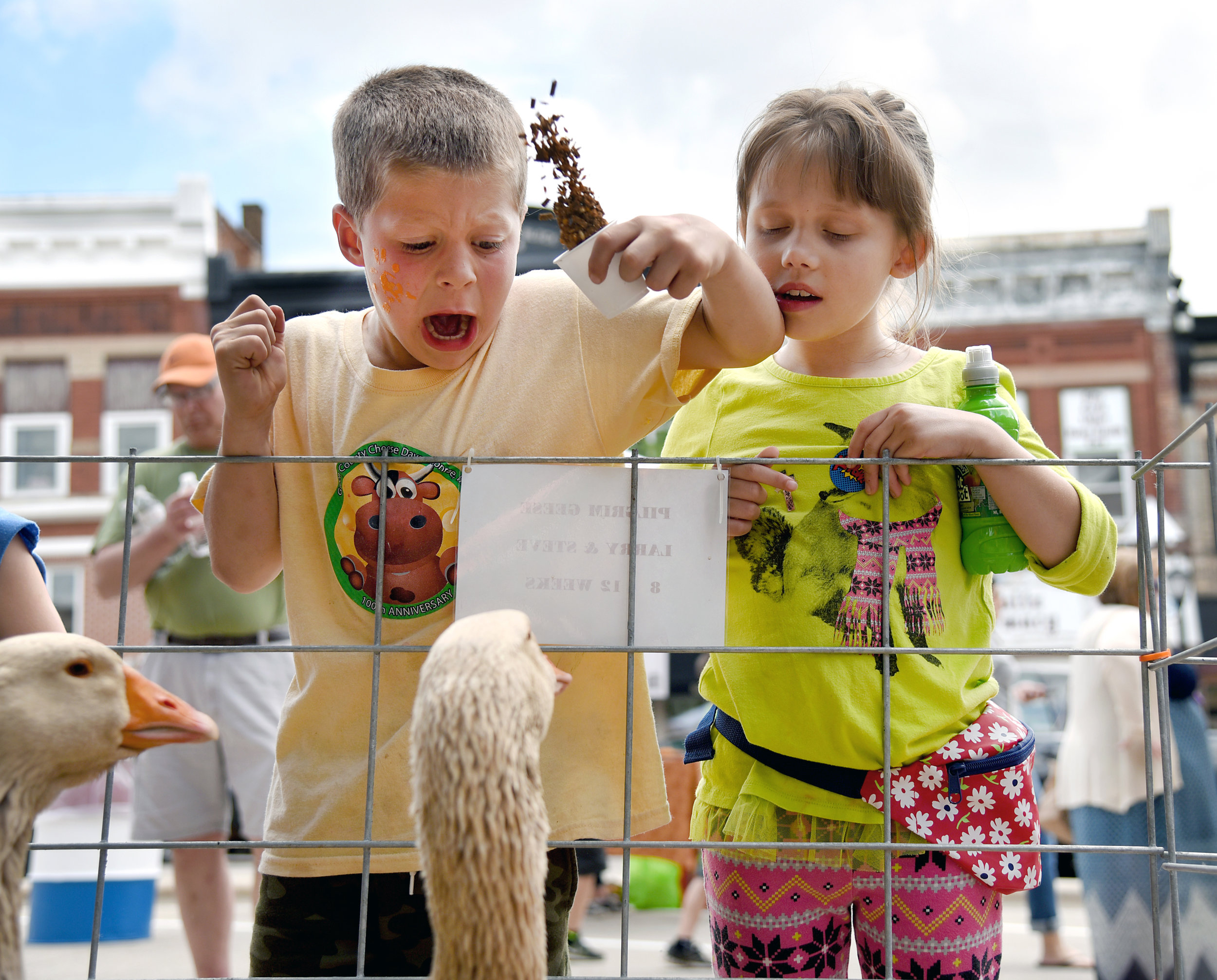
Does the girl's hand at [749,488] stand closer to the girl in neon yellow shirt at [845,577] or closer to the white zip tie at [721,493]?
the girl in neon yellow shirt at [845,577]

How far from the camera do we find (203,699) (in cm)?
311

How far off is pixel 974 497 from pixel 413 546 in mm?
659

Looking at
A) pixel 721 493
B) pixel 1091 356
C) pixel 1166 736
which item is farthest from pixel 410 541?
pixel 1091 356

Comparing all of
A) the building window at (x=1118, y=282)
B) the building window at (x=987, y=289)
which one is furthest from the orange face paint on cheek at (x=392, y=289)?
the building window at (x=1118, y=282)

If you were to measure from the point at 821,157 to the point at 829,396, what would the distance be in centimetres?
31

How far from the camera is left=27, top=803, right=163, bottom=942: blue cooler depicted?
4414mm

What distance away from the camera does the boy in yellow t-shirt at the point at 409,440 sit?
1282mm

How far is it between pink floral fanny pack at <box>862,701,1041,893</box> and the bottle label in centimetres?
27

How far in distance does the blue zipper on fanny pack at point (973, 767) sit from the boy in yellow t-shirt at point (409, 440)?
34 cm

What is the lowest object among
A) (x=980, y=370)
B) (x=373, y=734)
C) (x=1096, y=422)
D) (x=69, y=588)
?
(x=373, y=734)

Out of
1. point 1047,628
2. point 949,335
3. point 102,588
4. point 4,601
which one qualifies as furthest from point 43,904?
point 949,335

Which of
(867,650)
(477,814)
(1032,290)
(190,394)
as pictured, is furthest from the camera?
(1032,290)

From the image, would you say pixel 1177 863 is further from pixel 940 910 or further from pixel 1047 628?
pixel 1047 628

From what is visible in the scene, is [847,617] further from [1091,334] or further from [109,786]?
[1091,334]
